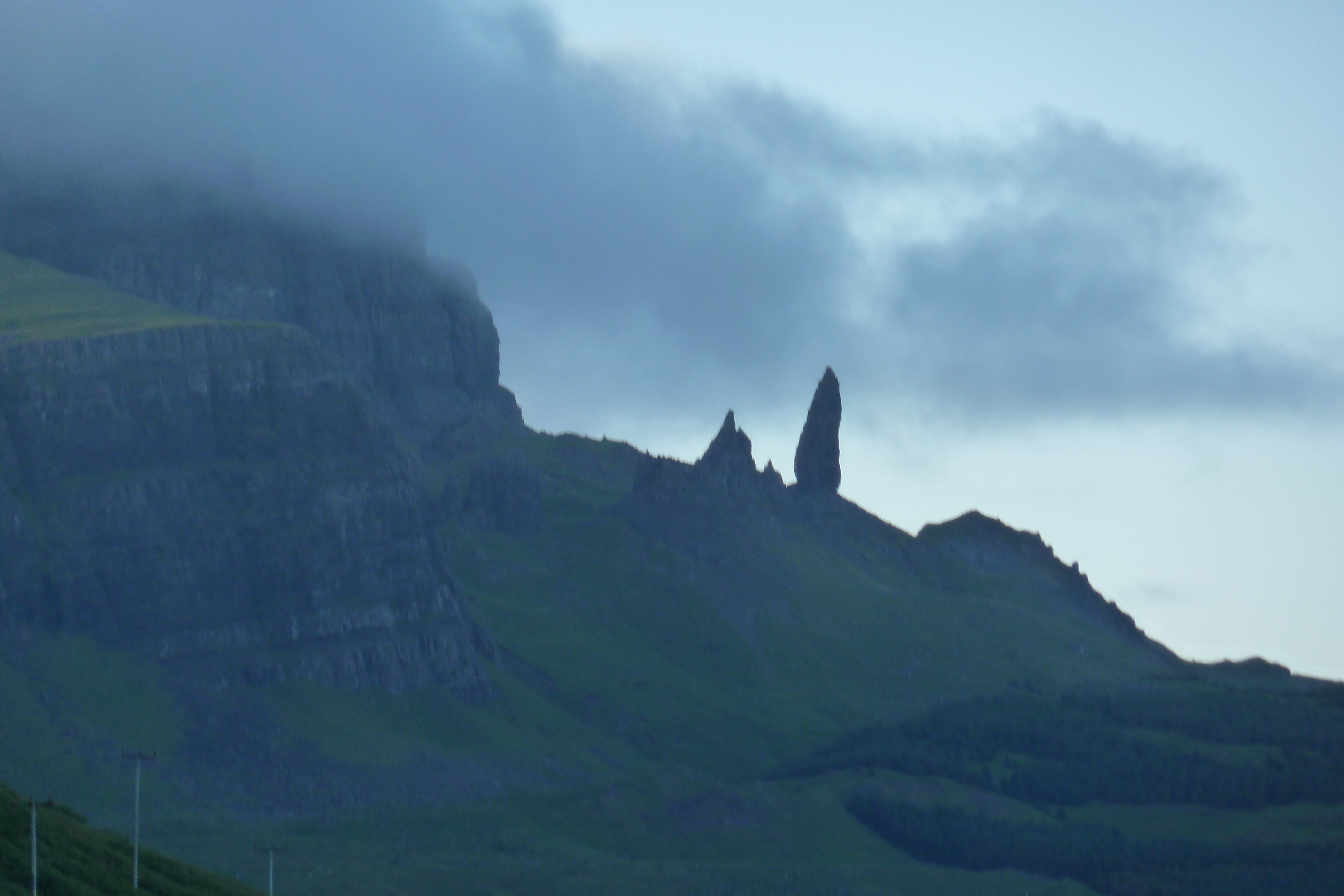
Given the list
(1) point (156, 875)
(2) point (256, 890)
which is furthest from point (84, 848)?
(2) point (256, 890)

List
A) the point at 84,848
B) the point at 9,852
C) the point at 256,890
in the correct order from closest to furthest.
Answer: the point at 9,852
the point at 84,848
the point at 256,890

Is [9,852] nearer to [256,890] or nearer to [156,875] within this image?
[156,875]

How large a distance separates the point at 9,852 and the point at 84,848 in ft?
40.3

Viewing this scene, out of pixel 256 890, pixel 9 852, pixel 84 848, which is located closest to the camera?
pixel 9 852

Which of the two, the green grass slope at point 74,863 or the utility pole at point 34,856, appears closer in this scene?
the utility pole at point 34,856

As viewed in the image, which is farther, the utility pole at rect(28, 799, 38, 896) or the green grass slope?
the green grass slope

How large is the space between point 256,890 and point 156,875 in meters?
24.3

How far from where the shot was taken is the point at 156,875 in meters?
132

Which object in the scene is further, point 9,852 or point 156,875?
point 156,875

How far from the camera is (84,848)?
125m

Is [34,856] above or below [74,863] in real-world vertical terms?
above

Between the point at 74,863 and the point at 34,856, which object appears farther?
the point at 74,863

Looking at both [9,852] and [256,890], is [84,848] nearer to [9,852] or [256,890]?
[9,852]

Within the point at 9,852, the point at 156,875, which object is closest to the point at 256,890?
the point at 156,875
